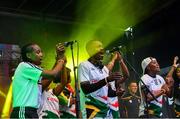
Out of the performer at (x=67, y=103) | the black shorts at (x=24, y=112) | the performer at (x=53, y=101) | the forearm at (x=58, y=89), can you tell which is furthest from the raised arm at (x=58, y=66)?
the performer at (x=67, y=103)

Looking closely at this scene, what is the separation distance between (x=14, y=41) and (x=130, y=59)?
2.53 metres

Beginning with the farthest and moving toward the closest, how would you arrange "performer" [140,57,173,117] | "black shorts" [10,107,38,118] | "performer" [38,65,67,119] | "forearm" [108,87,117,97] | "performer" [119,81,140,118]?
"performer" [119,81,140,118], "performer" [38,65,67,119], "performer" [140,57,173,117], "forearm" [108,87,117,97], "black shorts" [10,107,38,118]

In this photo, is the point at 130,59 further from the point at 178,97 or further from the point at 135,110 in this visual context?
the point at 178,97

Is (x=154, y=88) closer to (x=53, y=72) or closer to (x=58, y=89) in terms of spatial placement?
(x=58, y=89)

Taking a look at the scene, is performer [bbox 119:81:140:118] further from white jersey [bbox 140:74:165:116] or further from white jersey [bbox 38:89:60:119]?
white jersey [bbox 38:89:60:119]

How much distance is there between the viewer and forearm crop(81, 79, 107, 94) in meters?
4.20

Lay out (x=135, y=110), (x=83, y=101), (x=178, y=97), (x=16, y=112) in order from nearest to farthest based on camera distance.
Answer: (x=16, y=112)
(x=83, y=101)
(x=178, y=97)
(x=135, y=110)

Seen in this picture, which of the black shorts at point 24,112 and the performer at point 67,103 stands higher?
the performer at point 67,103

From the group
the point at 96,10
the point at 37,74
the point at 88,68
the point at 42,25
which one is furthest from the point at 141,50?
the point at 37,74

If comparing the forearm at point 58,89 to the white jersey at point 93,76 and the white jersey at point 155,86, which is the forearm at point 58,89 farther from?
the white jersey at point 155,86

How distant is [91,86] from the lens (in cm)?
427

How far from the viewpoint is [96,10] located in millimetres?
8086

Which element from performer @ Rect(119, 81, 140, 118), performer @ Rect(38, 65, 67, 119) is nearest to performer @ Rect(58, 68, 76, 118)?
performer @ Rect(38, 65, 67, 119)

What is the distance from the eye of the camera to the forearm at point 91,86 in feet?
13.8
